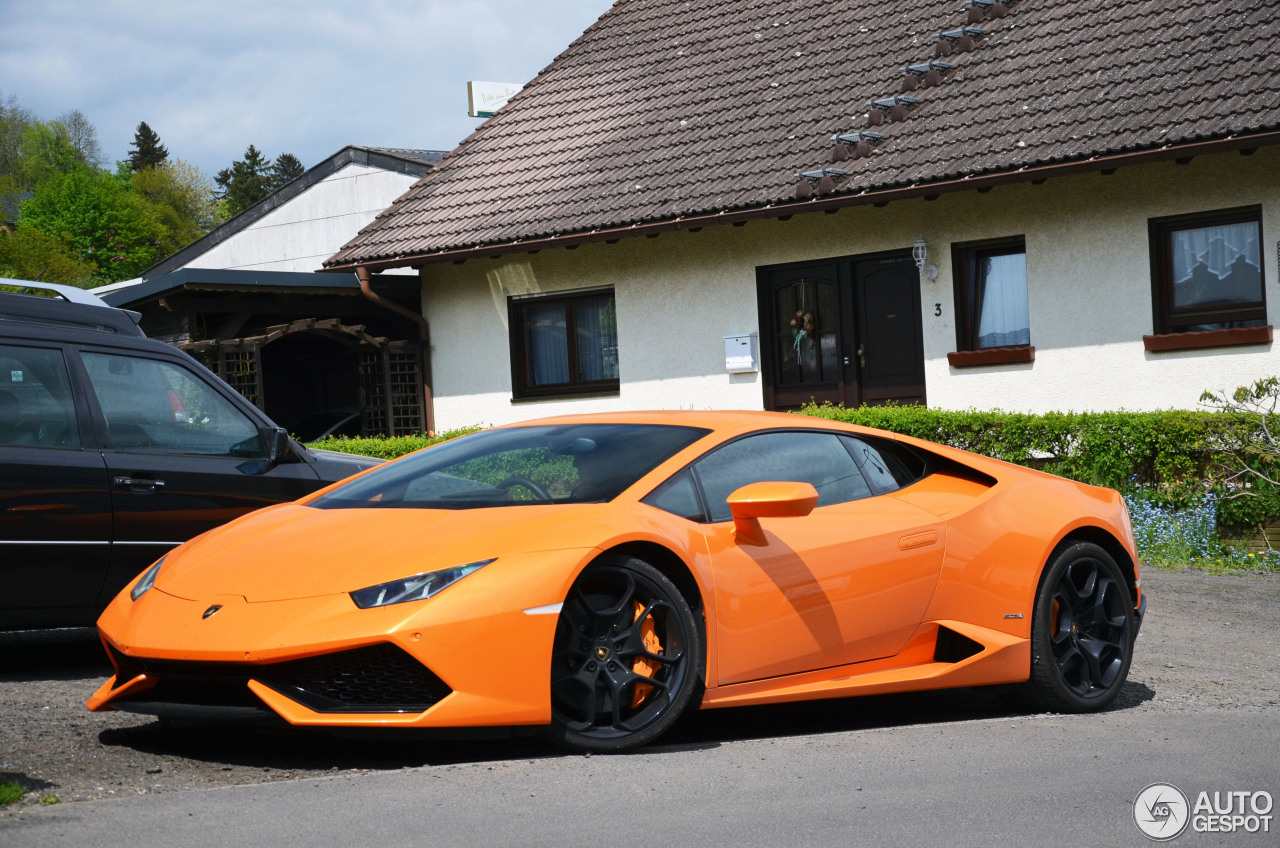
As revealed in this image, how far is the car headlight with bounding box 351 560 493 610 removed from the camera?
452 centimetres

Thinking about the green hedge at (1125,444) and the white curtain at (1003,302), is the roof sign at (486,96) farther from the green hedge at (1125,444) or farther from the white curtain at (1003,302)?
the green hedge at (1125,444)

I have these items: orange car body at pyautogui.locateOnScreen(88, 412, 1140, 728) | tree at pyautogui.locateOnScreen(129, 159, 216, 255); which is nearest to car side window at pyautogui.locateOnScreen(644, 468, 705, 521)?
orange car body at pyautogui.locateOnScreen(88, 412, 1140, 728)

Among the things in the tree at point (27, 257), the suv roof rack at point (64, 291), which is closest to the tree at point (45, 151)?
the tree at point (27, 257)

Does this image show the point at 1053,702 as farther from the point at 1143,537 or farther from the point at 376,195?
the point at 376,195

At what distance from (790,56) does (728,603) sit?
13.8 m

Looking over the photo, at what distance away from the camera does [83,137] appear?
335ft

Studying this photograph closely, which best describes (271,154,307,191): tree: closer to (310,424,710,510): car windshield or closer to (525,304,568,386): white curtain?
(525,304,568,386): white curtain

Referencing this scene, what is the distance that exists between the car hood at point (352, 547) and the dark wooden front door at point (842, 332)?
10536 mm

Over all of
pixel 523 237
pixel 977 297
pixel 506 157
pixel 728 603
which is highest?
pixel 506 157

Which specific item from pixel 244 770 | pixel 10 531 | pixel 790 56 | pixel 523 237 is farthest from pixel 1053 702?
pixel 790 56

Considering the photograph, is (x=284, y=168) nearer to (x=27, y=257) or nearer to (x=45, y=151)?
(x=45, y=151)

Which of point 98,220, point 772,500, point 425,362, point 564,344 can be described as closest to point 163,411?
point 772,500

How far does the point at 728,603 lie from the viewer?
5031 mm

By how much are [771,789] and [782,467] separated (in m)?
1.58
